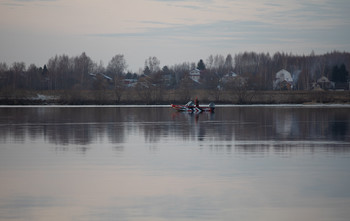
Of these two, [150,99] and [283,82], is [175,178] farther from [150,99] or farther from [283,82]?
[283,82]

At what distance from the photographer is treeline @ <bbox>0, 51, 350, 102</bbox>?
7331cm

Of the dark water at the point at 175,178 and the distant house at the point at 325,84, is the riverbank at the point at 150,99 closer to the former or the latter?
the distant house at the point at 325,84

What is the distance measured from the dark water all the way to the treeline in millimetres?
53563

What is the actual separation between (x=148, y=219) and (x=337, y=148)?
32.8ft

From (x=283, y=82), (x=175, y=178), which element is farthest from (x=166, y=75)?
(x=175, y=178)

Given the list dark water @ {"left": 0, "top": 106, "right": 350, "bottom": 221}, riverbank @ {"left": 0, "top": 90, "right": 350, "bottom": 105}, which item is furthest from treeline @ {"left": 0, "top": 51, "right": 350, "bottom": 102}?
dark water @ {"left": 0, "top": 106, "right": 350, "bottom": 221}

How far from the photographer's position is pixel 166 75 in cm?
11275

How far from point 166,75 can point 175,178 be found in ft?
335

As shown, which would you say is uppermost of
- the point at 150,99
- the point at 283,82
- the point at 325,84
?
the point at 283,82

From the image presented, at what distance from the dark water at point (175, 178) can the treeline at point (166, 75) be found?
53.6m

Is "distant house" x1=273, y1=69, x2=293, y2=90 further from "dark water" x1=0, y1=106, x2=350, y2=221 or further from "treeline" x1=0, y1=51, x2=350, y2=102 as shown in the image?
"dark water" x1=0, y1=106, x2=350, y2=221

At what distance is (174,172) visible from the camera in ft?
38.9

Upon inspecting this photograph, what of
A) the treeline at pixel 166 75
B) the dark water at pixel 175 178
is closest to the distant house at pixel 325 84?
the treeline at pixel 166 75

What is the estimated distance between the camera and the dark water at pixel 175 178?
8328 millimetres
